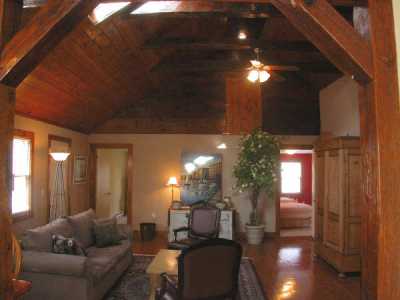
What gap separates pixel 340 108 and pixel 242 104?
6.14 feet

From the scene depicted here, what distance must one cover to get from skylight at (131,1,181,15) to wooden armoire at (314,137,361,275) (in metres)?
3.13

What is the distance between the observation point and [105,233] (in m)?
4.58

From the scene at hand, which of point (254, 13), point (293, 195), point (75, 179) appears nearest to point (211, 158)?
point (75, 179)

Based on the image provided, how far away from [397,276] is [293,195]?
33.1ft

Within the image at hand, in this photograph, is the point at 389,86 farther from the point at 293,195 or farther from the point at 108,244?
the point at 293,195

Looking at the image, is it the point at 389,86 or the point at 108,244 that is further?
the point at 108,244

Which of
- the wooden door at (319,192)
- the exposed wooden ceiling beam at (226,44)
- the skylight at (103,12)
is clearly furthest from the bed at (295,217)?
the skylight at (103,12)

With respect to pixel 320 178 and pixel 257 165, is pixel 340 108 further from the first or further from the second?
pixel 257 165

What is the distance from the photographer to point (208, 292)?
112 inches

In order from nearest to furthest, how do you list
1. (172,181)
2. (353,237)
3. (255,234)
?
1. (353,237)
2. (255,234)
3. (172,181)

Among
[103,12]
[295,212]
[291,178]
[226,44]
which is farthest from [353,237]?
[291,178]

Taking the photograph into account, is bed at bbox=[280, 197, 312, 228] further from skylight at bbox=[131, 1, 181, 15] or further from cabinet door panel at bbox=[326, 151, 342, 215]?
skylight at bbox=[131, 1, 181, 15]

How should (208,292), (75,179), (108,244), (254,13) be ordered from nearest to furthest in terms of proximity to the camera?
(208,292)
(254,13)
(108,244)
(75,179)

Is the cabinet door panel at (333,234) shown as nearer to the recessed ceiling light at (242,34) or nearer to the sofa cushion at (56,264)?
the recessed ceiling light at (242,34)
